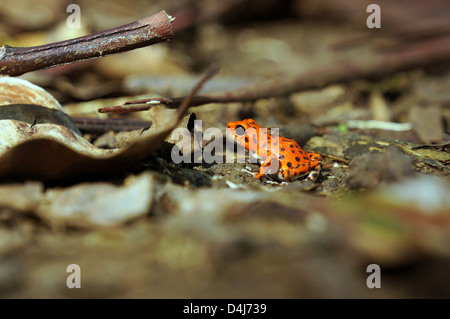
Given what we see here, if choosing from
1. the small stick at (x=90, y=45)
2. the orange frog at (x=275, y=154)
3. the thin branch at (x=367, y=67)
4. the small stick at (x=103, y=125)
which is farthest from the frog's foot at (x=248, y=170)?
the thin branch at (x=367, y=67)

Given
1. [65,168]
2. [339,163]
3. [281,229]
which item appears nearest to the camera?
[281,229]

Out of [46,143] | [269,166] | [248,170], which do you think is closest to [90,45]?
[46,143]

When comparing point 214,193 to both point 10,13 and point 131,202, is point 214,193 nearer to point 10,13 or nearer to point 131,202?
point 131,202

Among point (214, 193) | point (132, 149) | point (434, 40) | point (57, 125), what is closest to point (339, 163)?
point (214, 193)

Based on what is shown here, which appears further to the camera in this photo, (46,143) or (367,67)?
(367,67)

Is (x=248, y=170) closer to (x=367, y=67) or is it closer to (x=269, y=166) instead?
(x=269, y=166)

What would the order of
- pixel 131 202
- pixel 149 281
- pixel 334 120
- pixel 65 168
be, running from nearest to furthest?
pixel 149 281, pixel 131 202, pixel 65 168, pixel 334 120

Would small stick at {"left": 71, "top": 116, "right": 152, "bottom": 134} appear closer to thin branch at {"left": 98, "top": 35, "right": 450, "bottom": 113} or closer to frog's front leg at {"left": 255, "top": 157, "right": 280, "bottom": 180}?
frog's front leg at {"left": 255, "top": 157, "right": 280, "bottom": 180}
